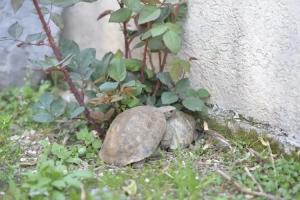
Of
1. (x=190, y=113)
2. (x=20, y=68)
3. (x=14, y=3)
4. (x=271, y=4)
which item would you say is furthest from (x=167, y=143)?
(x=20, y=68)

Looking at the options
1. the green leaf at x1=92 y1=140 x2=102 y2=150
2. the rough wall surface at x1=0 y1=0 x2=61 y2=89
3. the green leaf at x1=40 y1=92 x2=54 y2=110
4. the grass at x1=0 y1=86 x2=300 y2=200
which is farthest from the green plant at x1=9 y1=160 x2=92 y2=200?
the rough wall surface at x1=0 y1=0 x2=61 y2=89

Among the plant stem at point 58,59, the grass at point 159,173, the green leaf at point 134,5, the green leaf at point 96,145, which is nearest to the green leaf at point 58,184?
the grass at point 159,173

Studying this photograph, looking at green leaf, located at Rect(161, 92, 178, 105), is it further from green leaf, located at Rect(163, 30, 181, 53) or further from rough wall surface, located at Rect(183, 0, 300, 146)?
green leaf, located at Rect(163, 30, 181, 53)

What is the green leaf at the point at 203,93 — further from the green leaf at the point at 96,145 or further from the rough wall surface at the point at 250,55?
the green leaf at the point at 96,145

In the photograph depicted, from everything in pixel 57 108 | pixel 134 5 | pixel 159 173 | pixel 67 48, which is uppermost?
pixel 134 5

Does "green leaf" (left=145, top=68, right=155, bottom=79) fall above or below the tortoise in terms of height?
above

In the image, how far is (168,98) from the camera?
2.80 metres

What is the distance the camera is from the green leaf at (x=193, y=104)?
8.97 ft

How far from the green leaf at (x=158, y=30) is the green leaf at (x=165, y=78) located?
0.29m

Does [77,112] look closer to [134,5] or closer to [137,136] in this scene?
[137,136]

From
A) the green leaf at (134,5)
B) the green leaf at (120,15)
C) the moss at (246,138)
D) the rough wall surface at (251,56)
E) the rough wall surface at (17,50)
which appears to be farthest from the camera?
the rough wall surface at (17,50)

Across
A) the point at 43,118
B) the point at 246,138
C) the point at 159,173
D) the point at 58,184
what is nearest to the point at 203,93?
the point at 246,138

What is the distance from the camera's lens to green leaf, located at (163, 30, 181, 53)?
2.62 metres

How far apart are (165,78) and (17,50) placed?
1.31 metres
